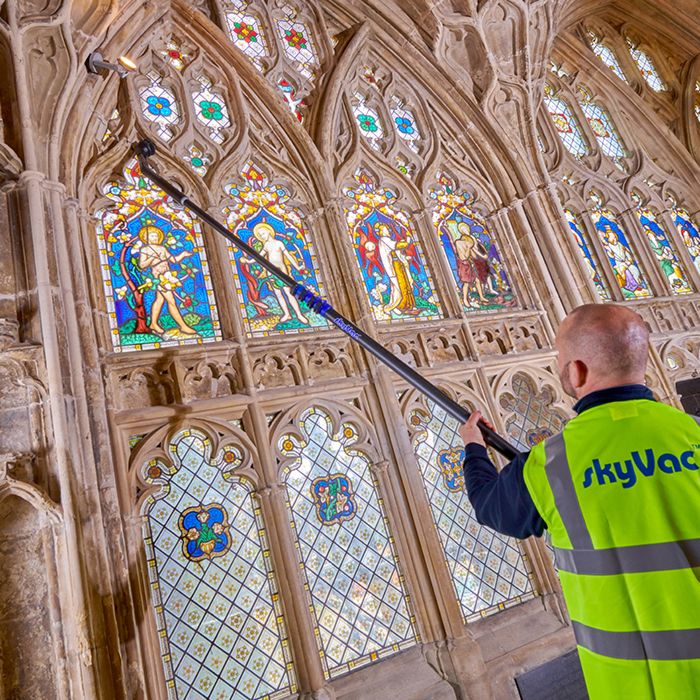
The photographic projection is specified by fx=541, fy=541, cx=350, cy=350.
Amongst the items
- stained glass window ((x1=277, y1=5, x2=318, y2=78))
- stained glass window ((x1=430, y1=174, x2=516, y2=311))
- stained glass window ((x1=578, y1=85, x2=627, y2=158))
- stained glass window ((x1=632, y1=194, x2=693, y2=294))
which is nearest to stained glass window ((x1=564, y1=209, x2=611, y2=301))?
stained glass window ((x1=632, y1=194, x2=693, y2=294))

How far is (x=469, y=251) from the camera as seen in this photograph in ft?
22.8

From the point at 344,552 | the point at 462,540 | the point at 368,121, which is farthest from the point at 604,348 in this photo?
the point at 368,121

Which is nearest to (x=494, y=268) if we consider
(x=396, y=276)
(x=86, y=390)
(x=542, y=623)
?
(x=396, y=276)

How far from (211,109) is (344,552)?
5.03 meters

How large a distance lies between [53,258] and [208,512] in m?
2.36

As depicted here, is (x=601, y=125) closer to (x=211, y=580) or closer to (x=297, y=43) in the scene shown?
(x=297, y=43)

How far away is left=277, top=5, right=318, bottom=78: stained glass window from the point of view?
7.00 metres

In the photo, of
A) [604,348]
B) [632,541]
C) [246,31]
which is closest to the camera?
[632,541]

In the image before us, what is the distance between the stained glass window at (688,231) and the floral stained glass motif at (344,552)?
23.1ft

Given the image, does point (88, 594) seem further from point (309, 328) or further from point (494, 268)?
point (494, 268)

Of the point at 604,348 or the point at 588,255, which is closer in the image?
the point at 604,348

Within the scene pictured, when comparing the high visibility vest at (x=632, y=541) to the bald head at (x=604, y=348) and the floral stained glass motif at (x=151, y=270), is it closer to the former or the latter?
the bald head at (x=604, y=348)

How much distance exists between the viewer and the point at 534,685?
176 inches

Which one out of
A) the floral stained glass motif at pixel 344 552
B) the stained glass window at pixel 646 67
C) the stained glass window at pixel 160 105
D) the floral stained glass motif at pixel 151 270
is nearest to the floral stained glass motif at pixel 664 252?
the stained glass window at pixel 646 67
